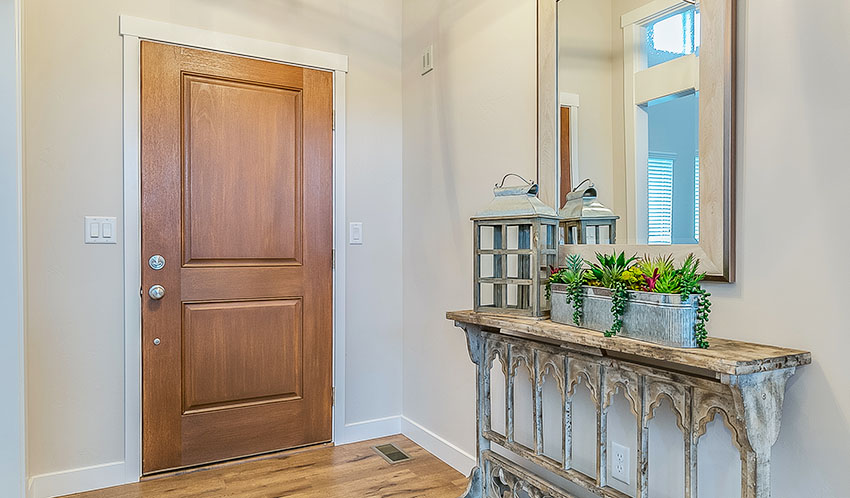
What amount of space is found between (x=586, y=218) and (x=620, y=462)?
2.66 ft

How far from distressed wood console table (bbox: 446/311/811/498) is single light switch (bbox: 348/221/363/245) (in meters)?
1.10

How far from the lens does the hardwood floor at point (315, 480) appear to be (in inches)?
93.2

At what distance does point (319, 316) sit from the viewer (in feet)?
9.60

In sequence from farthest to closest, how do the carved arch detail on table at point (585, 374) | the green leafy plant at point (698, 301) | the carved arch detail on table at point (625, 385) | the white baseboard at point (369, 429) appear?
1. the white baseboard at point (369, 429)
2. the carved arch detail on table at point (585, 374)
3. the carved arch detail on table at point (625, 385)
4. the green leafy plant at point (698, 301)

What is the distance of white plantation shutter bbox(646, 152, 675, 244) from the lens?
5.21 ft

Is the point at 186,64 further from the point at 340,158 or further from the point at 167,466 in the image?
the point at 167,466

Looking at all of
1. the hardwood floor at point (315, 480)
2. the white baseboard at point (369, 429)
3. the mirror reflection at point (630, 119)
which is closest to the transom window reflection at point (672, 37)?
the mirror reflection at point (630, 119)

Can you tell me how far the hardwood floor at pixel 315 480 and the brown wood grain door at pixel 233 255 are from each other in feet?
0.39

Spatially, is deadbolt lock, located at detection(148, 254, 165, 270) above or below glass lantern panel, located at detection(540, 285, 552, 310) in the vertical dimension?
above

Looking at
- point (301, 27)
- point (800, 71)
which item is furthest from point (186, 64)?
point (800, 71)

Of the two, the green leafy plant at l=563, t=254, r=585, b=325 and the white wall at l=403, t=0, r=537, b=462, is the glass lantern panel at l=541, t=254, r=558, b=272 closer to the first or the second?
the green leafy plant at l=563, t=254, r=585, b=325

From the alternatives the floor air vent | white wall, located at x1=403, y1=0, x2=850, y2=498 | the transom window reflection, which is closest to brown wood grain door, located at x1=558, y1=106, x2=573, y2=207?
the transom window reflection

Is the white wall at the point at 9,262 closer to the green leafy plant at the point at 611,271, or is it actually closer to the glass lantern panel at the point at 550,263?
the glass lantern panel at the point at 550,263

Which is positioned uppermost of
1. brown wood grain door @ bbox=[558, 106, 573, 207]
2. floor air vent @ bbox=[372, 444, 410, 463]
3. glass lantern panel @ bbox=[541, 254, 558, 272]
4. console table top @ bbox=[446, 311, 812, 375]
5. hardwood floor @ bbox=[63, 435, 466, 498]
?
brown wood grain door @ bbox=[558, 106, 573, 207]
